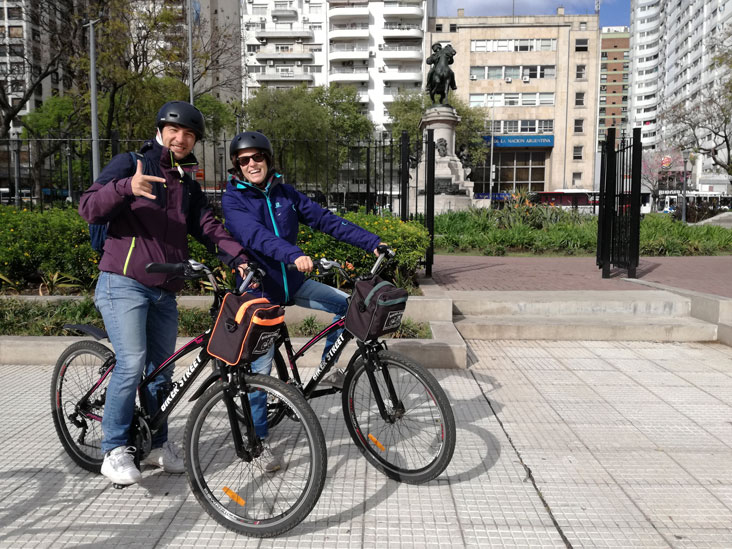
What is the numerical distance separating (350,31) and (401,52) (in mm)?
6491

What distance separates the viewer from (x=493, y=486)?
11.4 ft

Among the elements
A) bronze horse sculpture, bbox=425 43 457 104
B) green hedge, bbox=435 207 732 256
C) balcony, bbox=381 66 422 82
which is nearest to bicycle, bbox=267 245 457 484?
green hedge, bbox=435 207 732 256

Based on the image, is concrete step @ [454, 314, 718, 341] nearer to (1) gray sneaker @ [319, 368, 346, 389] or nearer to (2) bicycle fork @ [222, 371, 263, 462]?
(1) gray sneaker @ [319, 368, 346, 389]

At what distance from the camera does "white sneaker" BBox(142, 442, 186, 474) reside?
351 centimetres

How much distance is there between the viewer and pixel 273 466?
10.0ft

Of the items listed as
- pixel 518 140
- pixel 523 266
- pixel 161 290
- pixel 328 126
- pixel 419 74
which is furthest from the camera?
pixel 419 74

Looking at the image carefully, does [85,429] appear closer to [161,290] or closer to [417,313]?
[161,290]

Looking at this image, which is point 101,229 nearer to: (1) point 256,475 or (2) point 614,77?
(1) point 256,475

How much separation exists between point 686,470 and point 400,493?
1.68 metres

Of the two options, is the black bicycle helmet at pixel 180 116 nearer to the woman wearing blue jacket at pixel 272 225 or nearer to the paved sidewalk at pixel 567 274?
the woman wearing blue jacket at pixel 272 225

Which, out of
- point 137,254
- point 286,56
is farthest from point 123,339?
point 286,56

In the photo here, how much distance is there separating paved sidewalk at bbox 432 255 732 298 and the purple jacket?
18.7 ft

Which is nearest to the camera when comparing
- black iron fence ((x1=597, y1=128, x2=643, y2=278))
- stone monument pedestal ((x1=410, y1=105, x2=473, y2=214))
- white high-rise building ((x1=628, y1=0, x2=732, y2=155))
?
black iron fence ((x1=597, y1=128, x2=643, y2=278))

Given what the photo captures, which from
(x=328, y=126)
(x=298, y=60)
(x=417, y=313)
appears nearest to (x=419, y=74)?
(x=298, y=60)
